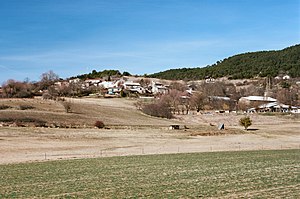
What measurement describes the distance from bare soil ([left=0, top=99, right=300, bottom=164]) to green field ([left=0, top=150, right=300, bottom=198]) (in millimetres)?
8494

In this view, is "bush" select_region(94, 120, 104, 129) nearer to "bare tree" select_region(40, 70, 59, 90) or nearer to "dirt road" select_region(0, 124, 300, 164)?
"dirt road" select_region(0, 124, 300, 164)

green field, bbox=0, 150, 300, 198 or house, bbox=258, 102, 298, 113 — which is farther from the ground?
house, bbox=258, 102, 298, 113

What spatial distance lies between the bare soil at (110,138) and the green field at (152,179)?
8494 millimetres

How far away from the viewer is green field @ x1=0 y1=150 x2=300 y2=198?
2061 cm

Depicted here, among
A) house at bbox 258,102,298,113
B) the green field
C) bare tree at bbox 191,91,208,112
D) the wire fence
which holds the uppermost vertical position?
bare tree at bbox 191,91,208,112

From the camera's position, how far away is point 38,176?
27.4 meters

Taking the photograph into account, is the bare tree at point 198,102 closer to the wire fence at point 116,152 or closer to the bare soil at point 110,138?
the bare soil at point 110,138

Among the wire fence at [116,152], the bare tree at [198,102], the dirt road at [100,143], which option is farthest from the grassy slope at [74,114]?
the bare tree at [198,102]

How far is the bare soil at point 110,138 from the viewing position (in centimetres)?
4688

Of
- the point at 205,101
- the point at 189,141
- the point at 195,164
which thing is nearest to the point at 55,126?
the point at 189,141

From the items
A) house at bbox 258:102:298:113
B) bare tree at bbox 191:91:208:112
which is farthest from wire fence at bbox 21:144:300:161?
house at bbox 258:102:298:113

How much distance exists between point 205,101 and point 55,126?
8643cm

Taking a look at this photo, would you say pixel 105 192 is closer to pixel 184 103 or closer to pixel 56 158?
pixel 56 158

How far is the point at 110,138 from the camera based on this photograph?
2447 inches
